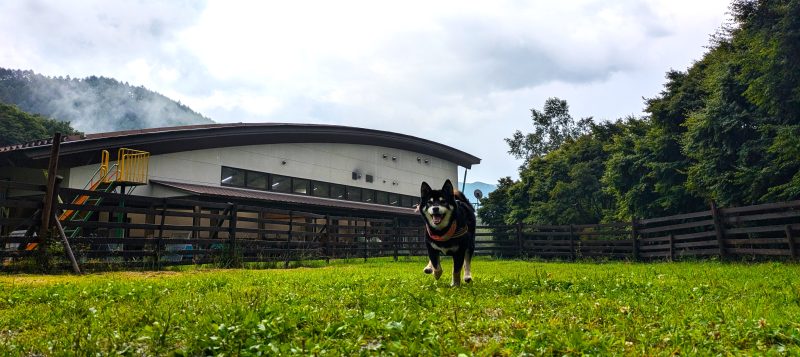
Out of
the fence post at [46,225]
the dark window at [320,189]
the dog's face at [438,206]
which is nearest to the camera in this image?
the dog's face at [438,206]

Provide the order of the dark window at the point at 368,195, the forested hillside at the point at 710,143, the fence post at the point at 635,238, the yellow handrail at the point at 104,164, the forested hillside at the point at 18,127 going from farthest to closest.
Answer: the forested hillside at the point at 18,127
the dark window at the point at 368,195
the yellow handrail at the point at 104,164
the fence post at the point at 635,238
the forested hillside at the point at 710,143

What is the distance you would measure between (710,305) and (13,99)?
118256mm

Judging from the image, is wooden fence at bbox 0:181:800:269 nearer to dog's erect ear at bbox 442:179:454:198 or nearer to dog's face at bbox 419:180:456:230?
dog's face at bbox 419:180:456:230

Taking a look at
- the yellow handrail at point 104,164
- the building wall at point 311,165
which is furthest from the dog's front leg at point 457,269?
the building wall at point 311,165

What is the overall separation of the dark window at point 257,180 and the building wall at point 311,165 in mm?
266

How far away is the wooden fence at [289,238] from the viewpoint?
36.4ft

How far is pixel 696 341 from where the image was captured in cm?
348

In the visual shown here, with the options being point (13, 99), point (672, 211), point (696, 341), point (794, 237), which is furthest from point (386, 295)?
point (13, 99)

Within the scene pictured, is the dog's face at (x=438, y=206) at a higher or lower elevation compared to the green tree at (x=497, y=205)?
lower

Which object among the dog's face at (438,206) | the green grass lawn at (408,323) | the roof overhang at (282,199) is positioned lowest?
the green grass lawn at (408,323)

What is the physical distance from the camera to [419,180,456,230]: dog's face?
743cm

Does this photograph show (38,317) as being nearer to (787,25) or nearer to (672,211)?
(787,25)

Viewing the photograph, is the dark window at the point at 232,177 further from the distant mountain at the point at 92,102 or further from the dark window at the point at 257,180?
the distant mountain at the point at 92,102

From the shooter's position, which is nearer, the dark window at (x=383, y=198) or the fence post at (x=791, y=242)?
the fence post at (x=791, y=242)
